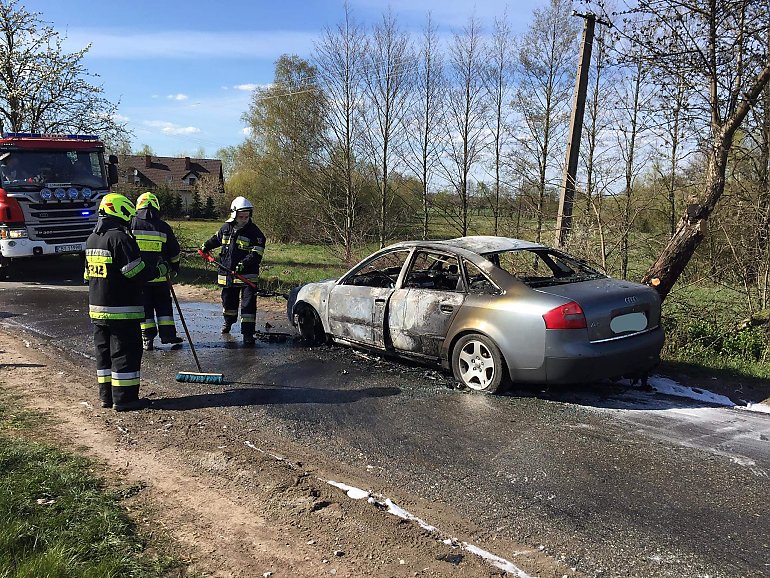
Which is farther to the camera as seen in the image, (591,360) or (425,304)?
(425,304)

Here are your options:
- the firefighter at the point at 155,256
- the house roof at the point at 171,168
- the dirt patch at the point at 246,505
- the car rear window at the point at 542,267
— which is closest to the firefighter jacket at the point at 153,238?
the firefighter at the point at 155,256

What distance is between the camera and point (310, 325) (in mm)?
7844

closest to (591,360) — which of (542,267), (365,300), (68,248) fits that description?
(542,267)

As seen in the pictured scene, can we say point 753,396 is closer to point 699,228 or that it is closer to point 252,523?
point 699,228

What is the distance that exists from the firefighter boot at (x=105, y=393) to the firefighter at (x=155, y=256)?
190cm

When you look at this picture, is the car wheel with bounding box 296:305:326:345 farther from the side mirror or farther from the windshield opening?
the windshield opening

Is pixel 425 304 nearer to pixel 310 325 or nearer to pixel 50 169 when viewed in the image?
pixel 310 325

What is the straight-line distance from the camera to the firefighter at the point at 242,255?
807 cm

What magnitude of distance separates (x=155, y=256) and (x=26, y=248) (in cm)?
786

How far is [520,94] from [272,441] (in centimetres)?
2276

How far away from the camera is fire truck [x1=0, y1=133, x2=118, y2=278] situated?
1338cm

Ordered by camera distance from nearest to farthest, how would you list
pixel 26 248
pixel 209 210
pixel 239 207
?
pixel 239 207, pixel 26 248, pixel 209 210

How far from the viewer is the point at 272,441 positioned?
4668 mm

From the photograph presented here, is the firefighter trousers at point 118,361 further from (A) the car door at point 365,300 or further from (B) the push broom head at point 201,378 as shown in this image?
(A) the car door at point 365,300
